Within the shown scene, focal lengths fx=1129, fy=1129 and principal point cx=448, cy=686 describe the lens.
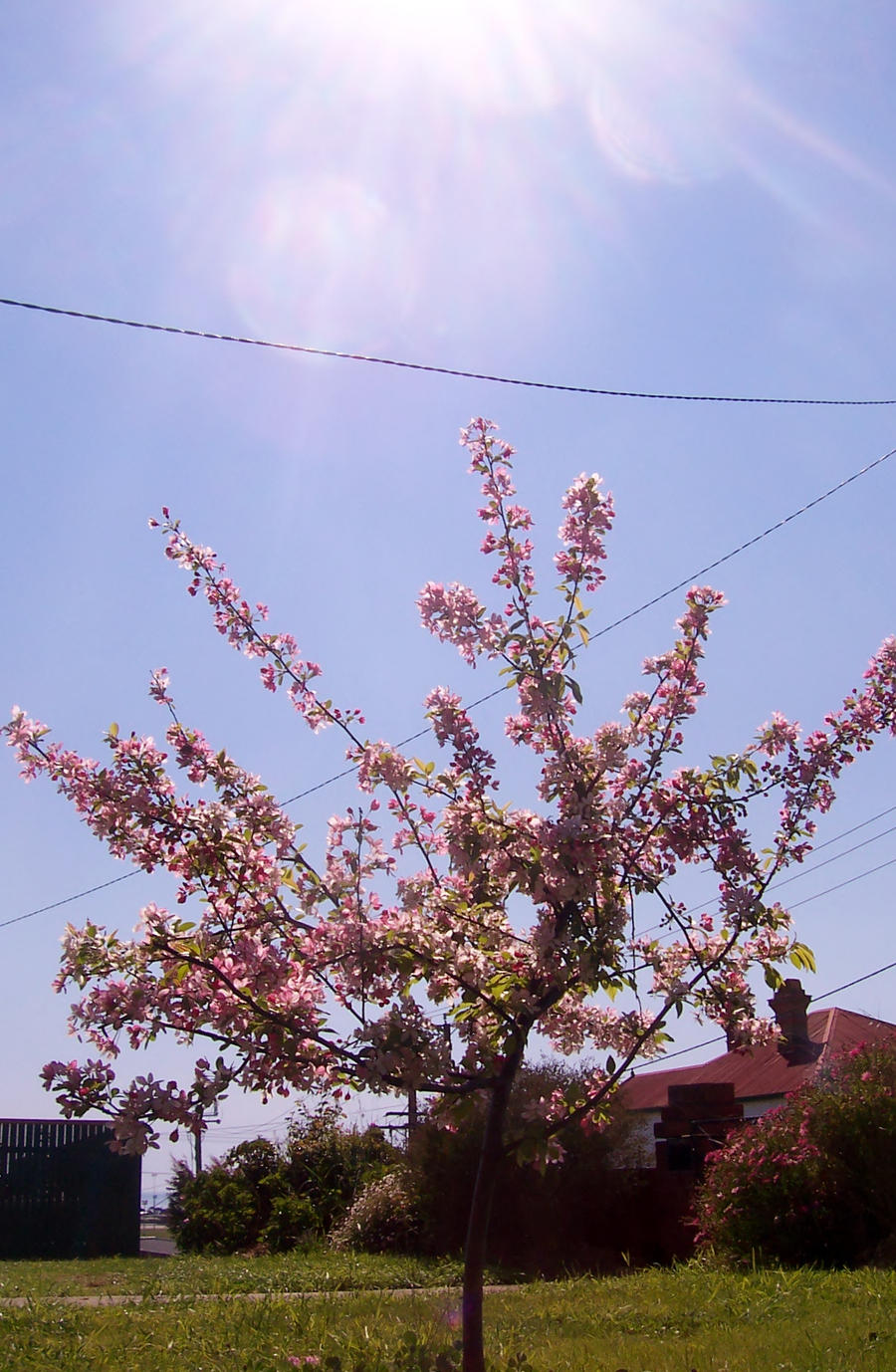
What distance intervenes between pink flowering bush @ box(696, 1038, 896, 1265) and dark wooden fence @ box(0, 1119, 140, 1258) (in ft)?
35.6

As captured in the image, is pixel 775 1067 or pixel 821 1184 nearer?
pixel 821 1184

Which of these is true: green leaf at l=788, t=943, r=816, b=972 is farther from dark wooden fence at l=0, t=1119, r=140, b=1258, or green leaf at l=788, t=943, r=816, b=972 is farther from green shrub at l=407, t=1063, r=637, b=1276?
dark wooden fence at l=0, t=1119, r=140, b=1258

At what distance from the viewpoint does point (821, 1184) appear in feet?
32.9

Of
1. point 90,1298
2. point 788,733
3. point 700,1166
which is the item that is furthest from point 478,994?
point 700,1166

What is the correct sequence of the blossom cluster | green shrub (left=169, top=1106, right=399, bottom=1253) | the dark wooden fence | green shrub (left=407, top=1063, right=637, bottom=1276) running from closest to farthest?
the blossom cluster < green shrub (left=407, top=1063, right=637, bottom=1276) < green shrub (left=169, top=1106, right=399, bottom=1253) < the dark wooden fence

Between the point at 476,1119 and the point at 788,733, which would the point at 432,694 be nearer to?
the point at 788,733

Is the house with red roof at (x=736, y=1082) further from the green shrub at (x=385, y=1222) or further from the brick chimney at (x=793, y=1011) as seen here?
the green shrub at (x=385, y=1222)

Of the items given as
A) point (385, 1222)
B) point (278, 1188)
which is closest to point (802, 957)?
point (385, 1222)

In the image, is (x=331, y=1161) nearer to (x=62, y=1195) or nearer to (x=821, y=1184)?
(x=62, y=1195)

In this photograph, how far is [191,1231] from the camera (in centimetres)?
1623

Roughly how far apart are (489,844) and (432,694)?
0.73 m

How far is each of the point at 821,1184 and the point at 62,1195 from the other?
12.5 metres

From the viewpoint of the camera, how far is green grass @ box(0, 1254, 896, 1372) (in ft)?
17.4

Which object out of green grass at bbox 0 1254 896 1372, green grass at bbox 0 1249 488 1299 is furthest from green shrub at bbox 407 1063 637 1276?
green grass at bbox 0 1254 896 1372
